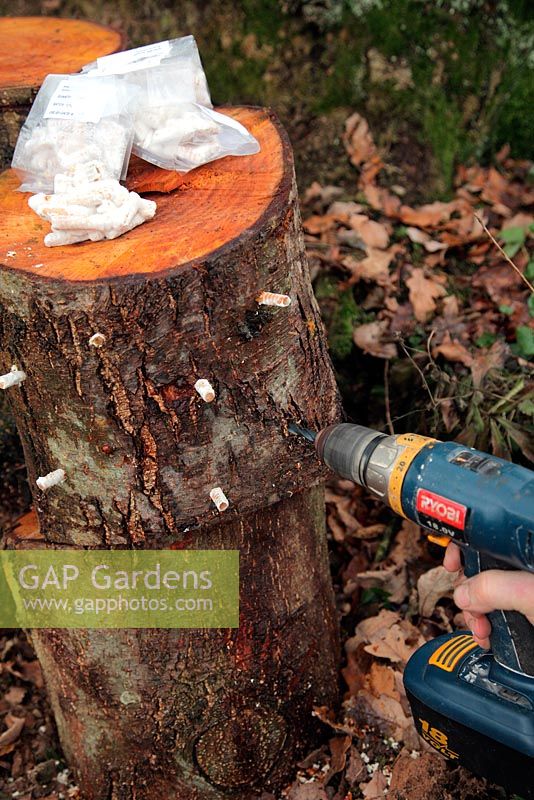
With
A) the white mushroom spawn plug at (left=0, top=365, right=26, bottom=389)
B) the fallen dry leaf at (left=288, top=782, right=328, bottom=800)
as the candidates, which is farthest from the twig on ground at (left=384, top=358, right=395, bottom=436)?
the white mushroom spawn plug at (left=0, top=365, right=26, bottom=389)

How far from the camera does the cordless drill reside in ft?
5.88

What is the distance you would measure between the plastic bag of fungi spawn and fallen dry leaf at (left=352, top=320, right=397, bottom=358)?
1.23 m

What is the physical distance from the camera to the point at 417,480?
6.18 feet

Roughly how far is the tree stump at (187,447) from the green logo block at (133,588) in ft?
0.13

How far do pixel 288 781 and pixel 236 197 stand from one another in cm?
191

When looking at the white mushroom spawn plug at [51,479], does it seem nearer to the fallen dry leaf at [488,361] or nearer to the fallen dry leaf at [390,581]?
the fallen dry leaf at [390,581]

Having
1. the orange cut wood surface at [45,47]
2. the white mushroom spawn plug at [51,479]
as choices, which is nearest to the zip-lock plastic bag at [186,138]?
the orange cut wood surface at [45,47]

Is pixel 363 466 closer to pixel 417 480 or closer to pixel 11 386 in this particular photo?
pixel 417 480

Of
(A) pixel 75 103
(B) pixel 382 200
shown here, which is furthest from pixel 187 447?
(B) pixel 382 200

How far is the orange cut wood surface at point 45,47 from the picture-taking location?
297cm

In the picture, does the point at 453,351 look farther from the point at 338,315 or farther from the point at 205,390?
the point at 205,390

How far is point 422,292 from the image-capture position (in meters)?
3.51

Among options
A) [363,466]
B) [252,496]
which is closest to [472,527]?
[363,466]

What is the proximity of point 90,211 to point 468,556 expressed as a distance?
1.27 meters
